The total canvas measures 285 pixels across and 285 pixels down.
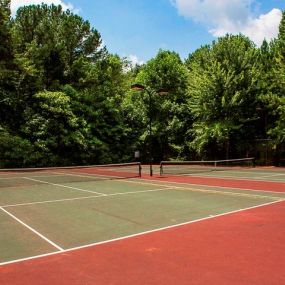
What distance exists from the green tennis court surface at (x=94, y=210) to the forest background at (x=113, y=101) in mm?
19515

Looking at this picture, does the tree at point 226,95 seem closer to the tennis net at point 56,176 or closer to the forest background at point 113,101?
the forest background at point 113,101

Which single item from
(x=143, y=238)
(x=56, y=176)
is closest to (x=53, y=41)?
(x=56, y=176)

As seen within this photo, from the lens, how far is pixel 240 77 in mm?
38094

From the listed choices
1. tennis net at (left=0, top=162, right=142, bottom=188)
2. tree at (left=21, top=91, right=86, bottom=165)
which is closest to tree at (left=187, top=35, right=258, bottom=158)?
tennis net at (left=0, top=162, right=142, bottom=188)

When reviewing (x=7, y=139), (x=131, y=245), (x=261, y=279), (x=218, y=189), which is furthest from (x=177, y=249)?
(x=7, y=139)

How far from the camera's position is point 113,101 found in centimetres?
4719

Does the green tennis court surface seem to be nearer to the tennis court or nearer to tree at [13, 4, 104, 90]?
the tennis court

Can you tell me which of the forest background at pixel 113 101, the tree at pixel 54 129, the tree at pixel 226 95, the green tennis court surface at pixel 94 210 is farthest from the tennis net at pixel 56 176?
the tree at pixel 226 95

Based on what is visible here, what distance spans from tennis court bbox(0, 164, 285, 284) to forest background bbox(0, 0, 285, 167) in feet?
74.4

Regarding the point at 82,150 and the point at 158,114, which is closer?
the point at 82,150

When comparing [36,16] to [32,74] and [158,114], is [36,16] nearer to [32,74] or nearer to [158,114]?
[32,74]

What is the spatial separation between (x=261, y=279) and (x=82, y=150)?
35853 mm

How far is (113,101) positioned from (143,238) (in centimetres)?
3885

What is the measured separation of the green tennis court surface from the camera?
9125 millimetres
